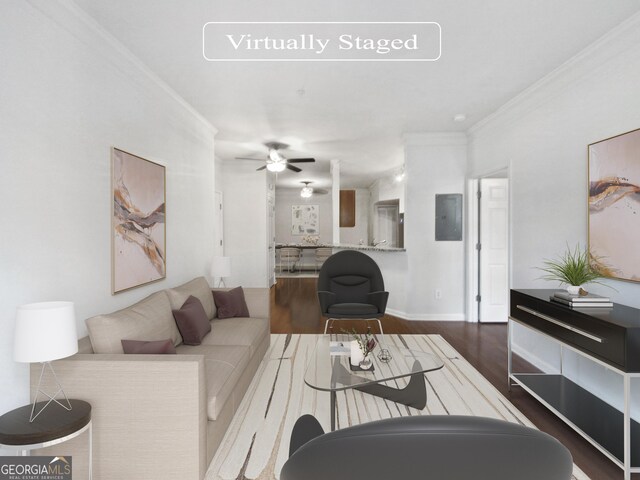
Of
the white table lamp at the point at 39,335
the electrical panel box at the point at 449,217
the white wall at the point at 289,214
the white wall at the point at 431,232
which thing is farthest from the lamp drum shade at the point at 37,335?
the white wall at the point at 289,214

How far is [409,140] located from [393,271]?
2031 mm

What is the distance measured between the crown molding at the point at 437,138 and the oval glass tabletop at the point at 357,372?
349 cm

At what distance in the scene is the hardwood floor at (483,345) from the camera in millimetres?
2156

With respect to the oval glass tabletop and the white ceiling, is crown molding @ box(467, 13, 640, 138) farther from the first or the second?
the oval glass tabletop

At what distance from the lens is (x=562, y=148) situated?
3.21 m

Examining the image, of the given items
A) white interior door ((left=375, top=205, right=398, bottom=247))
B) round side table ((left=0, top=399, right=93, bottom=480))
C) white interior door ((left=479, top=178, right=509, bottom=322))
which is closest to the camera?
round side table ((left=0, top=399, right=93, bottom=480))

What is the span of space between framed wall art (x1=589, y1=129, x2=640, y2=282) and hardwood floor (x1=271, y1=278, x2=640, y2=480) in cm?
117

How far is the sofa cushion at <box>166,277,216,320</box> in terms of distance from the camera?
3.07 metres

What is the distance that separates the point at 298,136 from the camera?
5309 millimetres

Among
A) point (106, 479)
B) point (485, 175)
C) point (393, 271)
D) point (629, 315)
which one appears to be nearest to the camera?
point (106, 479)

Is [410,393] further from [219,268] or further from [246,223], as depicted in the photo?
[246,223]

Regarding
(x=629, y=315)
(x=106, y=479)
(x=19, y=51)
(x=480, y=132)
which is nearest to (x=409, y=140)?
(x=480, y=132)

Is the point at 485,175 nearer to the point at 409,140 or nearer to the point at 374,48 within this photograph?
the point at 409,140

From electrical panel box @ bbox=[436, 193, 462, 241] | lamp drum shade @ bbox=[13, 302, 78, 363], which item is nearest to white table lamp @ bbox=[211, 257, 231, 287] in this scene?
lamp drum shade @ bbox=[13, 302, 78, 363]
